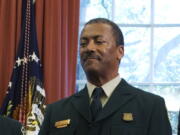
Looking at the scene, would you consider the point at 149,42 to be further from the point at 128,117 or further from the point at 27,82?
the point at 128,117

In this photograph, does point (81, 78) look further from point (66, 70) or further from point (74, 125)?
point (74, 125)

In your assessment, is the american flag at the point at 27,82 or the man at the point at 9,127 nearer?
the man at the point at 9,127

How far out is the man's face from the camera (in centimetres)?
154

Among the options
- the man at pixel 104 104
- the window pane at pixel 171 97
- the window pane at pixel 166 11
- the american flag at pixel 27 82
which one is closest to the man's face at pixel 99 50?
the man at pixel 104 104

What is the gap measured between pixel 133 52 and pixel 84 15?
0.63 meters

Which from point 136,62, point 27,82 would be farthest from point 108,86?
point 136,62

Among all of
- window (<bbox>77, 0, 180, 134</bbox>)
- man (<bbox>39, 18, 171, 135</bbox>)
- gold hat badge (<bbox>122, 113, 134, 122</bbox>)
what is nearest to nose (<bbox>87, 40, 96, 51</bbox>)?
man (<bbox>39, 18, 171, 135</bbox>)

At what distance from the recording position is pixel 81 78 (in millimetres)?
3748

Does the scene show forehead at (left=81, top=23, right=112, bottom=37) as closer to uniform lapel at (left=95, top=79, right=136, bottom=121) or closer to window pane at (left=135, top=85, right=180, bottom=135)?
uniform lapel at (left=95, top=79, right=136, bottom=121)

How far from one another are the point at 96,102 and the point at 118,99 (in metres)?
0.09

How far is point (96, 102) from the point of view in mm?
1545

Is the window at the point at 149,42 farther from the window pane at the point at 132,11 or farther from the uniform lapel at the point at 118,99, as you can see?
the uniform lapel at the point at 118,99

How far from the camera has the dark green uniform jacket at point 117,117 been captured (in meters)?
1.47

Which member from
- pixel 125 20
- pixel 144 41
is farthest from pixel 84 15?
pixel 144 41
